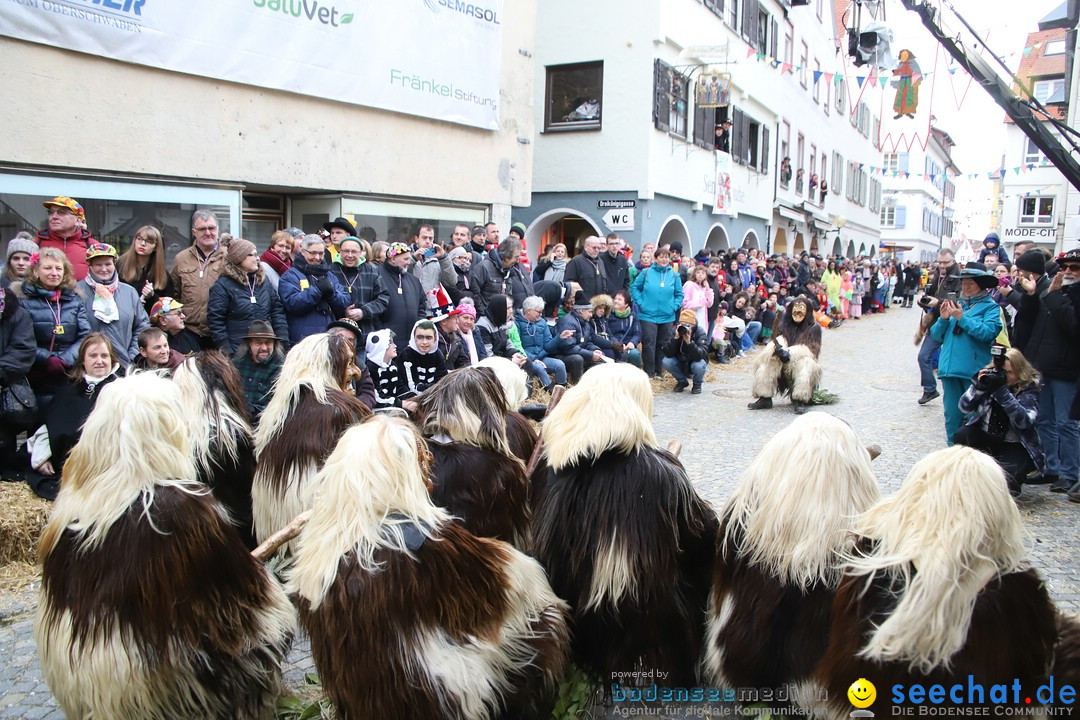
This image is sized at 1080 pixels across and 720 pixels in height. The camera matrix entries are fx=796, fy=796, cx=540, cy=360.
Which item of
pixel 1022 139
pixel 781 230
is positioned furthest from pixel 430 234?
pixel 1022 139

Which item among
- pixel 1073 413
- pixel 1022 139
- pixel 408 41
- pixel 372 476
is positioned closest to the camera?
pixel 372 476

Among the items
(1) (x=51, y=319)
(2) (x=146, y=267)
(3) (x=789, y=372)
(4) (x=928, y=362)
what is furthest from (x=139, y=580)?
(4) (x=928, y=362)

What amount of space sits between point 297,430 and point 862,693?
321 centimetres

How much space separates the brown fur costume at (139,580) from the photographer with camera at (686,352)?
29.9 feet

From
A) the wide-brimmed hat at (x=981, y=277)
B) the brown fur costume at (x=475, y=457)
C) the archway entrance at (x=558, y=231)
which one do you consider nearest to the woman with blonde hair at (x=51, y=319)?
the brown fur costume at (x=475, y=457)

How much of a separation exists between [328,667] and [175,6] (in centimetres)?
816

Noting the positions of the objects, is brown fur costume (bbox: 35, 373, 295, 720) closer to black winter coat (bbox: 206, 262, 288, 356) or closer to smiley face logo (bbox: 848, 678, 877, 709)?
smiley face logo (bbox: 848, 678, 877, 709)

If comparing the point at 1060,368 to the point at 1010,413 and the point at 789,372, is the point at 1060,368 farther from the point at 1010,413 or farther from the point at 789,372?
the point at 789,372

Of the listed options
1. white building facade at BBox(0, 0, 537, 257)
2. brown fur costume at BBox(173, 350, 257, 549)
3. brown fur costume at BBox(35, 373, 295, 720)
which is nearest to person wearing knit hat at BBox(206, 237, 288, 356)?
brown fur costume at BBox(173, 350, 257, 549)

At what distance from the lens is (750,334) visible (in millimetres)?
16516

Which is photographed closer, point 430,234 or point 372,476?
point 372,476

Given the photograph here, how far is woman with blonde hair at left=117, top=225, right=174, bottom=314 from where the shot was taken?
279 inches

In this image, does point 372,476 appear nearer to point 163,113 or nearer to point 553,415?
point 553,415

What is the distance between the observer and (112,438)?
290 cm
